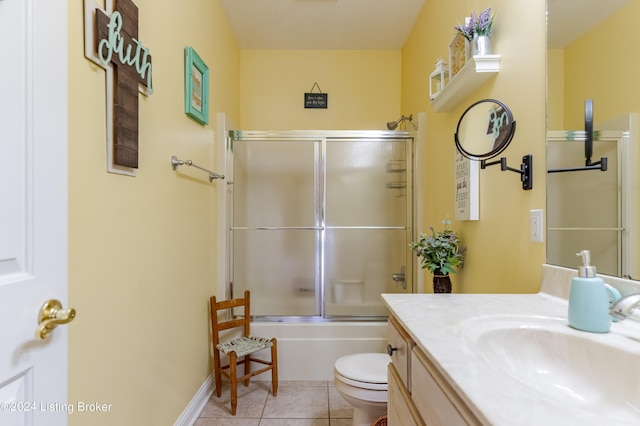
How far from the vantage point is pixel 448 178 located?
1846 mm

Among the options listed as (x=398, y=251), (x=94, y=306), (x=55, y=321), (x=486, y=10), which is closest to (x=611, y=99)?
(x=486, y=10)

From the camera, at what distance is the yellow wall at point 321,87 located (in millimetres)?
2982

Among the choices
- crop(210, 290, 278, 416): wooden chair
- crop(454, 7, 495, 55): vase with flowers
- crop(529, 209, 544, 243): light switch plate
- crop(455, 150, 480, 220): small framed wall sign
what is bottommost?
crop(210, 290, 278, 416): wooden chair

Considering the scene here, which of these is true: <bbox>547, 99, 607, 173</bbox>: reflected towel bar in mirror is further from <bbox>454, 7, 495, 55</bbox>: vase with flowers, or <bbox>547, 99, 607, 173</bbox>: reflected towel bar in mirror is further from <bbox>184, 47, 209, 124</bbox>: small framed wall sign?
<bbox>184, 47, 209, 124</bbox>: small framed wall sign

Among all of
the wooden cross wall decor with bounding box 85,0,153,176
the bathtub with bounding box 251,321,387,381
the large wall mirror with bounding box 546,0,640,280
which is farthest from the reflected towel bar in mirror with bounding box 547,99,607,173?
the bathtub with bounding box 251,321,387,381

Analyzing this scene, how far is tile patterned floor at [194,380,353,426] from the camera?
5.83ft

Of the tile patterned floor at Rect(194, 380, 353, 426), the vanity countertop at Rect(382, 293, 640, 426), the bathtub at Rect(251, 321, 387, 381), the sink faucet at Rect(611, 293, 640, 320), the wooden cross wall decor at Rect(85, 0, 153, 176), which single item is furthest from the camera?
the bathtub at Rect(251, 321, 387, 381)

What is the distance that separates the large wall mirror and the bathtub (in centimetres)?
155

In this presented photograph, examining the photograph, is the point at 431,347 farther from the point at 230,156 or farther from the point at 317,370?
the point at 230,156

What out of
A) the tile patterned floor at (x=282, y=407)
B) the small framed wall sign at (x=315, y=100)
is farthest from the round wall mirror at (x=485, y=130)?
the small framed wall sign at (x=315, y=100)

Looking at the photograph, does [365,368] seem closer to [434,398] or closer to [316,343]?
[316,343]

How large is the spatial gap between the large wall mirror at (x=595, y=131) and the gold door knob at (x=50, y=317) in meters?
1.29

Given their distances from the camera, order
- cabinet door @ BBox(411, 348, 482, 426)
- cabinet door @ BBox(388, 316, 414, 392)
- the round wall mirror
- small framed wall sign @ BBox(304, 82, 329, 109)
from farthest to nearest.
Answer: small framed wall sign @ BBox(304, 82, 329, 109), the round wall mirror, cabinet door @ BBox(388, 316, 414, 392), cabinet door @ BBox(411, 348, 482, 426)

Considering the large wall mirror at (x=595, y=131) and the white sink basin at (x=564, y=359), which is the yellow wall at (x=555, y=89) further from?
the white sink basin at (x=564, y=359)
